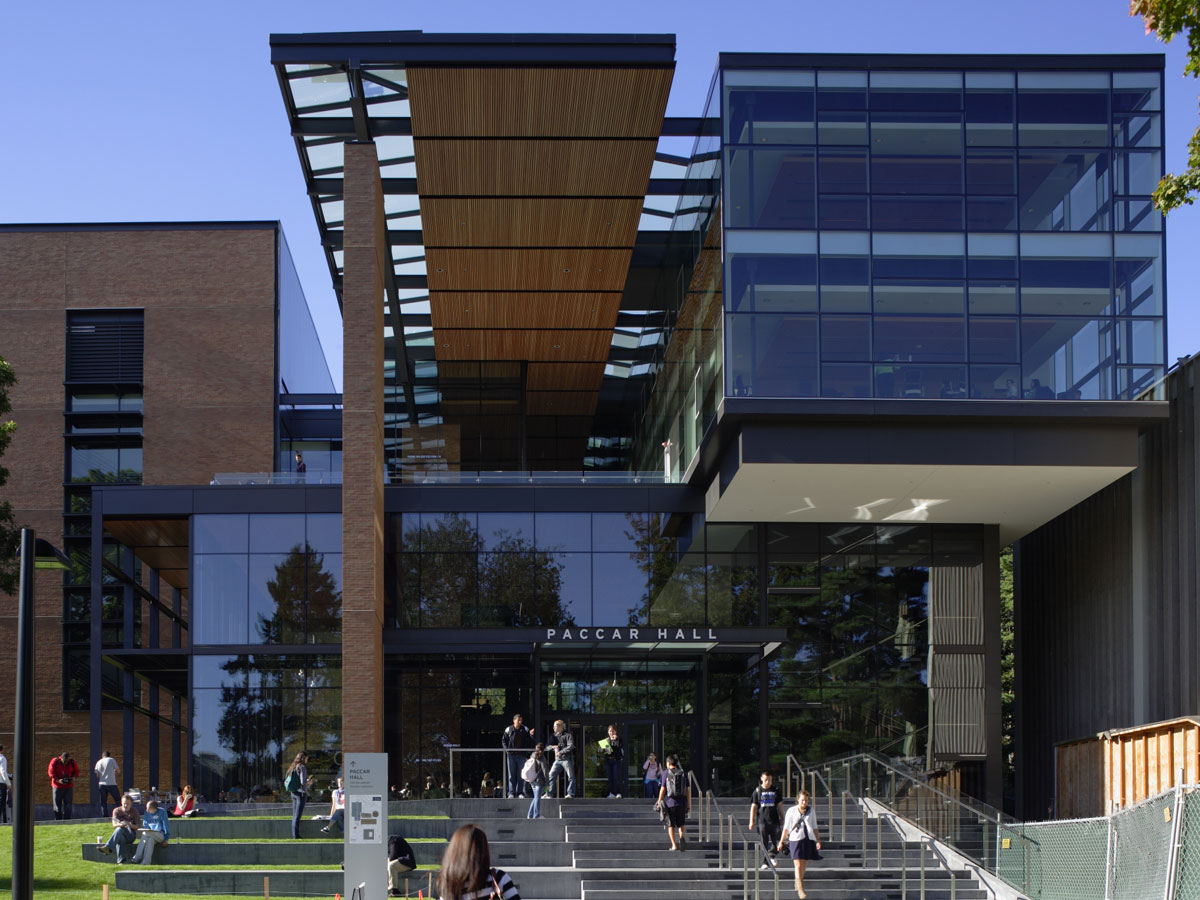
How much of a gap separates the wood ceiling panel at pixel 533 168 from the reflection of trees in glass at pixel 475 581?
296 inches

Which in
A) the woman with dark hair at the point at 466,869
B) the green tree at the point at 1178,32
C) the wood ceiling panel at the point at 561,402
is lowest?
Result: the woman with dark hair at the point at 466,869

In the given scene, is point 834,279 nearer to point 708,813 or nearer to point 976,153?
point 976,153

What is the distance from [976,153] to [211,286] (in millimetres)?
28179

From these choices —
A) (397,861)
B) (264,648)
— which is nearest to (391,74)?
(264,648)

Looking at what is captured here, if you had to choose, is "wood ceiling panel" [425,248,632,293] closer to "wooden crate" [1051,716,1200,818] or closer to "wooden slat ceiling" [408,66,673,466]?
"wooden slat ceiling" [408,66,673,466]

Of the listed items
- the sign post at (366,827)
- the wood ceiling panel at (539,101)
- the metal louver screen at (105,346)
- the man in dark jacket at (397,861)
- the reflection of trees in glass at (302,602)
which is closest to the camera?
the sign post at (366,827)

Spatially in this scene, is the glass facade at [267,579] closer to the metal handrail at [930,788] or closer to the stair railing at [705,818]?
the stair railing at [705,818]

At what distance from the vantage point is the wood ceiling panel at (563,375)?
47969mm

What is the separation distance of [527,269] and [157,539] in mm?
11528

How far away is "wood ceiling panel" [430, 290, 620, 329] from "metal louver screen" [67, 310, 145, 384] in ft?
39.1

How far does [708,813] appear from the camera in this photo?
85.7 ft

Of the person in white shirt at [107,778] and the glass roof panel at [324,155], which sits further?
the glass roof panel at [324,155]

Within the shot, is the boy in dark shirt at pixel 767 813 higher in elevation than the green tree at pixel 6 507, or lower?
lower

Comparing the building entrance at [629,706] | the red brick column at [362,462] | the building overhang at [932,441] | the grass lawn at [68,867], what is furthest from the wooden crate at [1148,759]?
the red brick column at [362,462]
